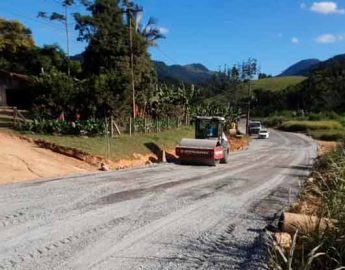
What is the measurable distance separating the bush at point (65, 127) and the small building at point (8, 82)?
706 inches

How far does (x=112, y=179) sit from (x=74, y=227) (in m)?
7.76

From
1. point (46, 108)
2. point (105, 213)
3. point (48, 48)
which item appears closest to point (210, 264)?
point (105, 213)

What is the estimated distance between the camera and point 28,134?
88.3 feet

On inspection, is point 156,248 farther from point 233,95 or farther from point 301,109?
point 301,109

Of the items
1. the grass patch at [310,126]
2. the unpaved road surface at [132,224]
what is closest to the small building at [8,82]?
the unpaved road surface at [132,224]

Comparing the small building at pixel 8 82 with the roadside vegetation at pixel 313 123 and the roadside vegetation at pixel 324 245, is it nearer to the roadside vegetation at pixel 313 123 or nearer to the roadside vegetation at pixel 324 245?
the roadside vegetation at pixel 324 245

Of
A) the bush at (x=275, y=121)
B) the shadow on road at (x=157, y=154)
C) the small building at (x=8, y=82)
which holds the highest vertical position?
the small building at (x=8, y=82)

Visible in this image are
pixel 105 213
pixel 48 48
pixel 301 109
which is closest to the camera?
pixel 105 213

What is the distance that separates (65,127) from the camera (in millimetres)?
29219

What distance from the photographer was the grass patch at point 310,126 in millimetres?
94600

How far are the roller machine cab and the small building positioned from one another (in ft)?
70.9

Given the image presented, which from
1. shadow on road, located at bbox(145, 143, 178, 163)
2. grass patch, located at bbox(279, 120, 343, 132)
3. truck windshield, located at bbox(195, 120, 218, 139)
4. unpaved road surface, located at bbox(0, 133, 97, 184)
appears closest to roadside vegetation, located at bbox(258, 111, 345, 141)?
grass patch, located at bbox(279, 120, 343, 132)

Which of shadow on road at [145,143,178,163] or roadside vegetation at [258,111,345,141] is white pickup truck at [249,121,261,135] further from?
shadow on road at [145,143,178,163]

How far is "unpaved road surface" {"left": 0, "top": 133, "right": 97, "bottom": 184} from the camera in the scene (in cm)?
1998
